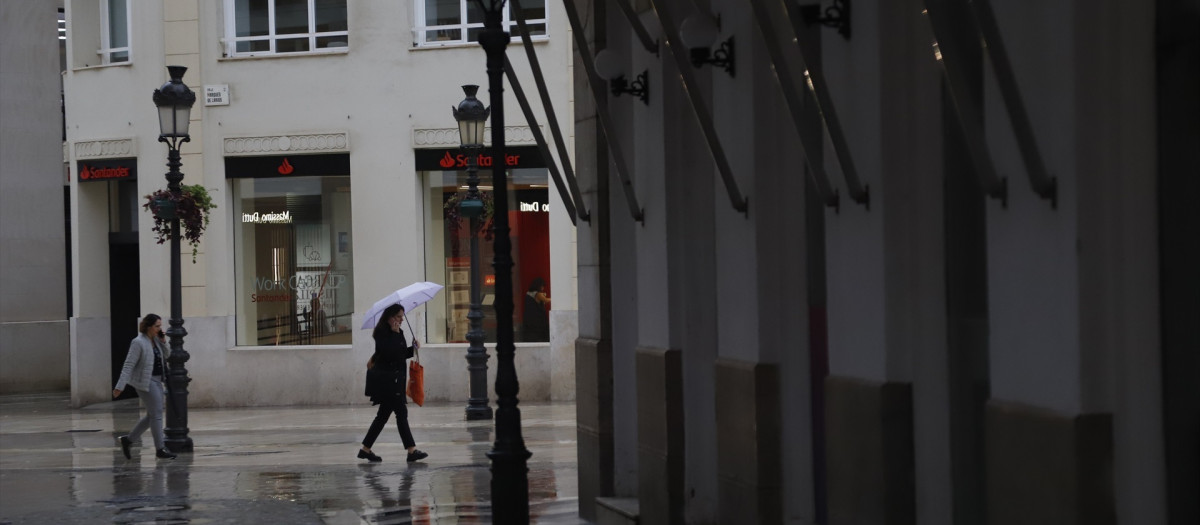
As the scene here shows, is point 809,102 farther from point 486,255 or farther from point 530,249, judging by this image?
point 486,255

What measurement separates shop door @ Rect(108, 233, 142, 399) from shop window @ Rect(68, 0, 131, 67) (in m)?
3.47

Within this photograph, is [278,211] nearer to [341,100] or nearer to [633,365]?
[341,100]

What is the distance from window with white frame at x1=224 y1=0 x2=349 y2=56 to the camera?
28.2m

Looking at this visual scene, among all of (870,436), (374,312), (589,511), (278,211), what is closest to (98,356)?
(278,211)

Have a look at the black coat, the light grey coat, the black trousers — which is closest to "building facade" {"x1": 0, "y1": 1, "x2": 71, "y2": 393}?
A: the light grey coat

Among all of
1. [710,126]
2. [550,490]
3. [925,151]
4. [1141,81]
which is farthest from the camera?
[550,490]

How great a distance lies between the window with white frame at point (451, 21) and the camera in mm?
27609

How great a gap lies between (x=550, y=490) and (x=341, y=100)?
1414cm

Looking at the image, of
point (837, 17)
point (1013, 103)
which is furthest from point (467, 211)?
point (1013, 103)

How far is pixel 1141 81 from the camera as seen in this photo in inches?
238

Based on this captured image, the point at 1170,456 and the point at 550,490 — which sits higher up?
the point at 1170,456

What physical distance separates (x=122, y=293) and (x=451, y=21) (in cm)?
925

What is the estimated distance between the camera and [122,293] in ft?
103

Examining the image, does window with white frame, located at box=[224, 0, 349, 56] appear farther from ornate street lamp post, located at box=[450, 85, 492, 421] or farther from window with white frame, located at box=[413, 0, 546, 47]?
ornate street lamp post, located at box=[450, 85, 492, 421]
